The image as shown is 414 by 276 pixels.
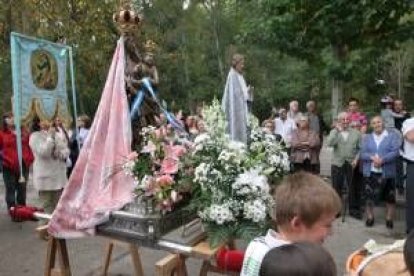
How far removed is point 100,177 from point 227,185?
4.23 feet

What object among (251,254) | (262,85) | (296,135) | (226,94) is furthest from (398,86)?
(251,254)

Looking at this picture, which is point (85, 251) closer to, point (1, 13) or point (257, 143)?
point (257, 143)

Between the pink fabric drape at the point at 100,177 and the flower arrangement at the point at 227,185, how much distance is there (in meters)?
0.80

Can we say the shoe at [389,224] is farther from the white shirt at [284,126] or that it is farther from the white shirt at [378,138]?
the white shirt at [284,126]

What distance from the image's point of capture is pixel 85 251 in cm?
707

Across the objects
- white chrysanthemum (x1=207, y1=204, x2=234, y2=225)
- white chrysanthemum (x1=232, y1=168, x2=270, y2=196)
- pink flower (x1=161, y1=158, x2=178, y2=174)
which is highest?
pink flower (x1=161, y1=158, x2=178, y2=174)

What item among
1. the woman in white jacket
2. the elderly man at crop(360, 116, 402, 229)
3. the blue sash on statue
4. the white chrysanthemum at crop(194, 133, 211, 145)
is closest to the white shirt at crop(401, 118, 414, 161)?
the elderly man at crop(360, 116, 402, 229)

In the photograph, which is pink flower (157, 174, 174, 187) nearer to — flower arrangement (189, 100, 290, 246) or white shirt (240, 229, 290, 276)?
flower arrangement (189, 100, 290, 246)

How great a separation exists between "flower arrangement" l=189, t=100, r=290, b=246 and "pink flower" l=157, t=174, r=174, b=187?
178 mm

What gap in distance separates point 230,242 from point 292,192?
1.80 meters

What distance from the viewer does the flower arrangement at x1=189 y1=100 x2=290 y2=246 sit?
3.74 metres

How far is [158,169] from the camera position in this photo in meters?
4.25

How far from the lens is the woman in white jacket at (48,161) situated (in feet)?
25.3

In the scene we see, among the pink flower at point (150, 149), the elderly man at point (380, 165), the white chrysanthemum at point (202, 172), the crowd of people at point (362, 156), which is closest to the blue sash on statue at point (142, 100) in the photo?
the pink flower at point (150, 149)
